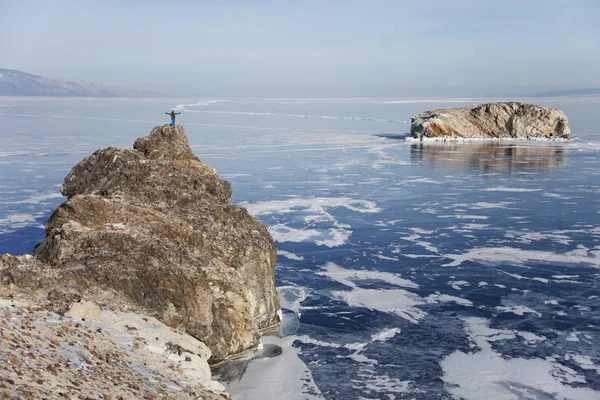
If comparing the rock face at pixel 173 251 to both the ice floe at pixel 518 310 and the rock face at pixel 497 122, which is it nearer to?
the ice floe at pixel 518 310

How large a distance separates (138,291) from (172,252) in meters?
1.33

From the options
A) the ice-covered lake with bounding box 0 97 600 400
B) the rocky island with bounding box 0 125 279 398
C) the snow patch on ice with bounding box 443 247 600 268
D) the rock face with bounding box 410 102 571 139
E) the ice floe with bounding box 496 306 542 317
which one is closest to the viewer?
the rocky island with bounding box 0 125 279 398

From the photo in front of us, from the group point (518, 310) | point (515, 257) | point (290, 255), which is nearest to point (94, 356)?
point (518, 310)

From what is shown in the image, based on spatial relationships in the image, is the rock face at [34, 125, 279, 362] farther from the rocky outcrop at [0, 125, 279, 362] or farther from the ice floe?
the ice floe

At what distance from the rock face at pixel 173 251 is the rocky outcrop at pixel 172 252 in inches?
0.8

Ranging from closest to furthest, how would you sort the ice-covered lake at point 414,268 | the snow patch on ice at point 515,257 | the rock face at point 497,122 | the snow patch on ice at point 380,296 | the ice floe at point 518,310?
1. the ice-covered lake at point 414,268
2. the ice floe at point 518,310
3. the snow patch on ice at point 380,296
4. the snow patch on ice at point 515,257
5. the rock face at point 497,122

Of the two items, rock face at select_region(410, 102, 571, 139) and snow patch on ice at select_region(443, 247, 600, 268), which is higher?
rock face at select_region(410, 102, 571, 139)

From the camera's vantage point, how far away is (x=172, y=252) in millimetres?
13867

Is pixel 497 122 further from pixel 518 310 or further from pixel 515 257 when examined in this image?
pixel 518 310

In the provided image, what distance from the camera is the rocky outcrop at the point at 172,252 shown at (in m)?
12.9

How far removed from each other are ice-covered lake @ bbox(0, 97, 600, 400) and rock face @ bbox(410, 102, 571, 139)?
70.0 ft

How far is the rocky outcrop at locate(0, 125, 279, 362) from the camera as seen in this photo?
42.3 ft

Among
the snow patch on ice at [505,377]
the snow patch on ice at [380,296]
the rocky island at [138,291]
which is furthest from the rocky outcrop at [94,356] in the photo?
the snow patch on ice at [380,296]

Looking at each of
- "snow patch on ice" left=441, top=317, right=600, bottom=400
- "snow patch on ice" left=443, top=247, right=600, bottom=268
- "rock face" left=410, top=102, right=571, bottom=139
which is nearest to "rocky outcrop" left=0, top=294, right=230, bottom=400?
"snow patch on ice" left=441, top=317, right=600, bottom=400
